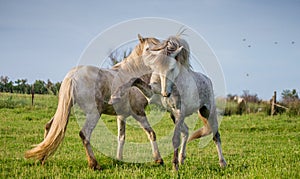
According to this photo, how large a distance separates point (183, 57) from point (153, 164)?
224 cm

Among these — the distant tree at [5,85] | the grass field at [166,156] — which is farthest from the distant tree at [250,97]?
the distant tree at [5,85]

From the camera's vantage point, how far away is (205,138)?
8.40 m

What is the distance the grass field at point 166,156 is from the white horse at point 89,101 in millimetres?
386

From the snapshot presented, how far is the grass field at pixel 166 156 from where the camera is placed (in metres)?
6.23

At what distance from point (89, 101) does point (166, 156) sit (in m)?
3.09

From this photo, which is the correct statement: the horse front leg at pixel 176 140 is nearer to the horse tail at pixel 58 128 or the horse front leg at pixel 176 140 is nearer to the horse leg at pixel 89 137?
the horse leg at pixel 89 137

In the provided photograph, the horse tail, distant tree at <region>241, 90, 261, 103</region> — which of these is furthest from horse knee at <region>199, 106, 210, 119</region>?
distant tree at <region>241, 90, 261, 103</region>

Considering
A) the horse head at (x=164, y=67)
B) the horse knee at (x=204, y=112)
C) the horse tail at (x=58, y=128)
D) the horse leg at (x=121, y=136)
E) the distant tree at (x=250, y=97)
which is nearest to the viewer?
the horse head at (x=164, y=67)

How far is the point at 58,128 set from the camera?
6.51m

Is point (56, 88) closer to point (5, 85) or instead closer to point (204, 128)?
point (5, 85)

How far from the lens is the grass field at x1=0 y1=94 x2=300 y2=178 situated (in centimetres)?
623

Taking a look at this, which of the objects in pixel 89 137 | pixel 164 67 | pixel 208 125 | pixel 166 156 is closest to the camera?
pixel 164 67

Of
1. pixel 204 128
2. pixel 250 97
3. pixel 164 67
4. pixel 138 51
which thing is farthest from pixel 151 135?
pixel 250 97

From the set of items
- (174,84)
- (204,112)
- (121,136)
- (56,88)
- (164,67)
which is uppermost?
(56,88)
